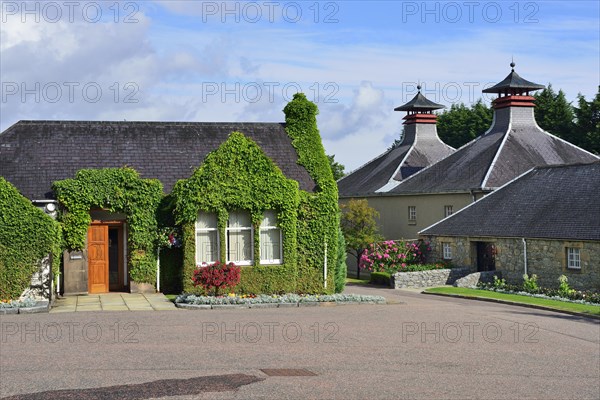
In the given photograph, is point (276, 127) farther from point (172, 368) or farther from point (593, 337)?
point (172, 368)

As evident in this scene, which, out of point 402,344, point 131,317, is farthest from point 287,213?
point 402,344

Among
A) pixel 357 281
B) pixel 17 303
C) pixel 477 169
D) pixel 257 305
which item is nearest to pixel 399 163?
pixel 477 169

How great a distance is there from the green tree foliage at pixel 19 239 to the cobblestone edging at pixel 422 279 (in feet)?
61.7

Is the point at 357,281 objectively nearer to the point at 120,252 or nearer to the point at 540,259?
the point at 540,259

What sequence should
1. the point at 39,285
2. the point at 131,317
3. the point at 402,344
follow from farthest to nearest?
the point at 39,285 → the point at 131,317 → the point at 402,344

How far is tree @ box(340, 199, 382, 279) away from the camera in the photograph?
148 ft

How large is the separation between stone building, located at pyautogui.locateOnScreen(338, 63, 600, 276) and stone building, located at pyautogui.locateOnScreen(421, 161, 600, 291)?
10.7 ft

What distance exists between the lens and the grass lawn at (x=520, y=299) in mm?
27312

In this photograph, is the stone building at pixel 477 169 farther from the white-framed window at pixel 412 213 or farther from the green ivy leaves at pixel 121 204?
the green ivy leaves at pixel 121 204

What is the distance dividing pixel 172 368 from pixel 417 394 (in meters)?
4.06

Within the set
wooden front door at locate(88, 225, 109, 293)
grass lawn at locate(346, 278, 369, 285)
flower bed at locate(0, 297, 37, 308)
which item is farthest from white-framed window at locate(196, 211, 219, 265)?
grass lawn at locate(346, 278, 369, 285)

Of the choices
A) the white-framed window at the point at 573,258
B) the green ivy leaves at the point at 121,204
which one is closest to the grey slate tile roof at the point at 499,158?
the white-framed window at the point at 573,258

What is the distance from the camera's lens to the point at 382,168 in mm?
56375

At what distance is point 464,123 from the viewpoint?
81.0m
